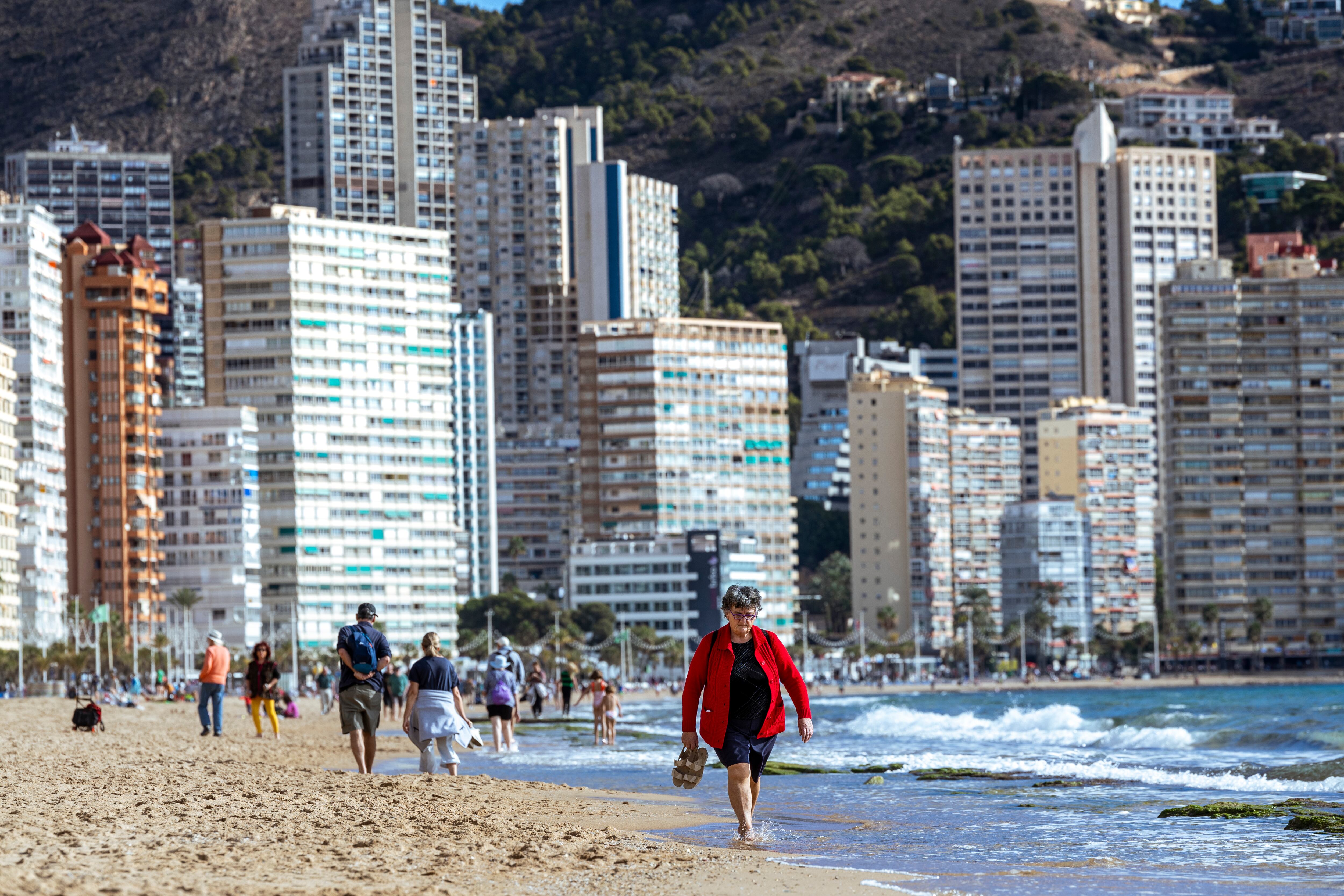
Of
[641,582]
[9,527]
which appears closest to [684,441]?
[641,582]

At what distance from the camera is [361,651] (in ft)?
68.9

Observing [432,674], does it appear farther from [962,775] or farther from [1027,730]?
[1027,730]

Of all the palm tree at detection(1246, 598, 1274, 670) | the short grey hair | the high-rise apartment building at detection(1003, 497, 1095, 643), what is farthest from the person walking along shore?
the high-rise apartment building at detection(1003, 497, 1095, 643)

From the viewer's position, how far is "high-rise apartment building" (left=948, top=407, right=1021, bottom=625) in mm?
184625

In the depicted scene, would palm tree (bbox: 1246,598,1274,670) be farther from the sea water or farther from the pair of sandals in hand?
the pair of sandals in hand

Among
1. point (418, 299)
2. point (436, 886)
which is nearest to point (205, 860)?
point (436, 886)

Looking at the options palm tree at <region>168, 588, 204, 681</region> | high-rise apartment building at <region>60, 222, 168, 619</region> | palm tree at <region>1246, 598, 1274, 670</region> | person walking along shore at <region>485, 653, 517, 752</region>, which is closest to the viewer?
person walking along shore at <region>485, 653, 517, 752</region>

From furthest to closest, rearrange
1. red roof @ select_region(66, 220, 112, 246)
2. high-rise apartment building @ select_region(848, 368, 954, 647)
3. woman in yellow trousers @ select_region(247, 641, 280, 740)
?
high-rise apartment building @ select_region(848, 368, 954, 647) < red roof @ select_region(66, 220, 112, 246) < woman in yellow trousers @ select_region(247, 641, 280, 740)

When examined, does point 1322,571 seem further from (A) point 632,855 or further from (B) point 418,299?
(A) point 632,855

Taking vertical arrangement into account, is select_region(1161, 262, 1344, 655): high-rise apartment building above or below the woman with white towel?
above

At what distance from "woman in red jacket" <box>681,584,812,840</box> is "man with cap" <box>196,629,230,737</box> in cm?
1429

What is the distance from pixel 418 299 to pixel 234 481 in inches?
848

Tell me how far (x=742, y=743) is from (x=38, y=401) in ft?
360

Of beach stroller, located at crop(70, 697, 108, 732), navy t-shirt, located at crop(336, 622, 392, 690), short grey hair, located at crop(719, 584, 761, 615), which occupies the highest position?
short grey hair, located at crop(719, 584, 761, 615)
